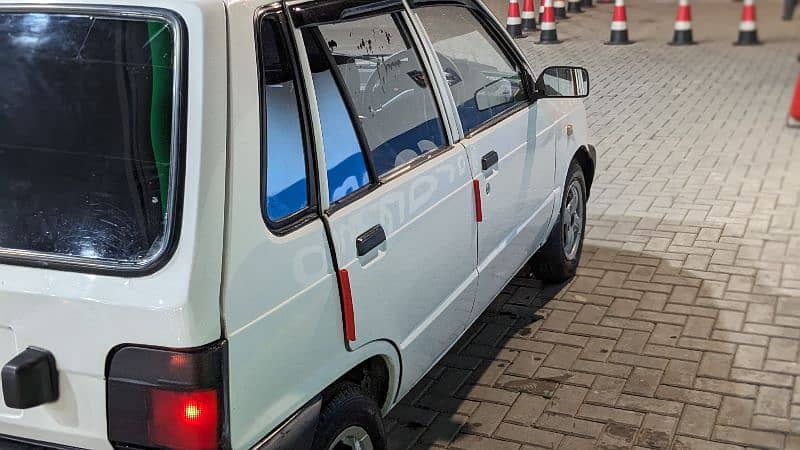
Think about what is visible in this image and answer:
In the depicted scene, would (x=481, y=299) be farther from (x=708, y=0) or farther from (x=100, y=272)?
(x=708, y=0)

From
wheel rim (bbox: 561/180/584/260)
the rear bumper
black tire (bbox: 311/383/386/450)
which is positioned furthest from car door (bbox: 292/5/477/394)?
wheel rim (bbox: 561/180/584/260)

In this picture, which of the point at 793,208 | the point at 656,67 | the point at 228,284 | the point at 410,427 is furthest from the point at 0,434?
the point at 656,67

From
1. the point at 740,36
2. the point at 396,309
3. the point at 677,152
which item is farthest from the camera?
the point at 677,152

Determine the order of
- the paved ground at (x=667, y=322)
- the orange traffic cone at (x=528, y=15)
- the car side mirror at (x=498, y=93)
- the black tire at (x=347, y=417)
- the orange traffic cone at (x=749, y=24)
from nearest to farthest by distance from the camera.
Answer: the orange traffic cone at (x=749, y=24) → the black tire at (x=347, y=417) → the paved ground at (x=667, y=322) → the car side mirror at (x=498, y=93) → the orange traffic cone at (x=528, y=15)

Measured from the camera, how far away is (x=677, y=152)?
313 inches

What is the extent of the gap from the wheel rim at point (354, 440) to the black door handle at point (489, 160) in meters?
1.28

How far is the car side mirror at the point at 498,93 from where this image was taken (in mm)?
3883

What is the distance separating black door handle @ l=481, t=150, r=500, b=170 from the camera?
3627mm

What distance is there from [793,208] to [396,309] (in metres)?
4.39

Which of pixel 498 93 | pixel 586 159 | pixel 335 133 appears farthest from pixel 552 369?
pixel 335 133

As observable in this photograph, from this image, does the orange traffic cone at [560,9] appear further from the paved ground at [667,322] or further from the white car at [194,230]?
the white car at [194,230]

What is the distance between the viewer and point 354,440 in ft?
8.98

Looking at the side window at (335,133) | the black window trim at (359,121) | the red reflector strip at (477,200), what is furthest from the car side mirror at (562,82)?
the side window at (335,133)

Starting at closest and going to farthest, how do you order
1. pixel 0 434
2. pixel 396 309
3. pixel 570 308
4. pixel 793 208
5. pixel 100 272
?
pixel 100 272 < pixel 0 434 < pixel 396 309 < pixel 570 308 < pixel 793 208
